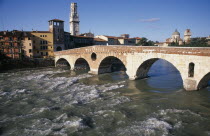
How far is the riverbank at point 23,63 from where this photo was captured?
3988cm

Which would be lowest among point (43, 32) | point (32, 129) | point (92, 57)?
point (32, 129)

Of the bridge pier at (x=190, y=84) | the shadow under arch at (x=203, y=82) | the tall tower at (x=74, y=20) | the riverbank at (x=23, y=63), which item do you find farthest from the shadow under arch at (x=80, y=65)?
the tall tower at (x=74, y=20)

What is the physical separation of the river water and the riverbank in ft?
64.2

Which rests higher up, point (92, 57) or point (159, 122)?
point (92, 57)

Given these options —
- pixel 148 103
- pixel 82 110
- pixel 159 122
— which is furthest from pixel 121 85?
pixel 159 122

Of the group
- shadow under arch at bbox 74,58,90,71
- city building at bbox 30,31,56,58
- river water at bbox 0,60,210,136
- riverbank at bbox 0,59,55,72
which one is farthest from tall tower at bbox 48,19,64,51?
river water at bbox 0,60,210,136

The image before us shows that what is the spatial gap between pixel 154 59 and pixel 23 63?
31.7 metres

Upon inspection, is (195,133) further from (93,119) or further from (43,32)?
(43,32)

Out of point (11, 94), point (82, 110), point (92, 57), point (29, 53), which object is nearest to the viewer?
point (82, 110)

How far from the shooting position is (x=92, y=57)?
34.8 meters

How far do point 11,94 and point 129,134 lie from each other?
51.6 ft

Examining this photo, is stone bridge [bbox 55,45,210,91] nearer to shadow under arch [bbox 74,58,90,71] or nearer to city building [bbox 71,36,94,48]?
shadow under arch [bbox 74,58,90,71]

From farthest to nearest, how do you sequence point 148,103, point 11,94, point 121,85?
point 121,85 < point 11,94 < point 148,103

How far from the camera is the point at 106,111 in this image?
49.7 feet
